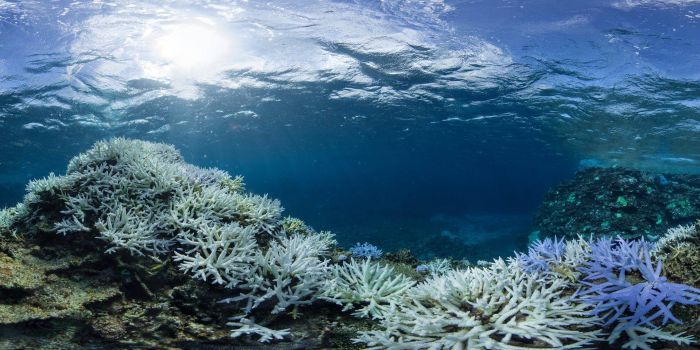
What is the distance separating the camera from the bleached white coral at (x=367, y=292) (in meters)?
3.92

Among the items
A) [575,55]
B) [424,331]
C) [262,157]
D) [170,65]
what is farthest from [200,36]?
[262,157]

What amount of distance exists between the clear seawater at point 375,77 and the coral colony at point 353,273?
1050cm

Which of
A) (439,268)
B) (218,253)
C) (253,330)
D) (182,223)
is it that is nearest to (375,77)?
(439,268)

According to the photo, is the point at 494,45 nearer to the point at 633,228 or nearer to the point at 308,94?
the point at 633,228

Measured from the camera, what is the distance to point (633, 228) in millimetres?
16844

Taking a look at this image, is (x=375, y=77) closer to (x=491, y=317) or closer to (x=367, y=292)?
(x=367, y=292)

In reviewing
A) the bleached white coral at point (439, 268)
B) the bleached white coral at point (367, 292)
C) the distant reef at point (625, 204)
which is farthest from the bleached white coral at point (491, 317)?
the distant reef at point (625, 204)

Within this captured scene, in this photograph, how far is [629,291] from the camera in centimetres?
272

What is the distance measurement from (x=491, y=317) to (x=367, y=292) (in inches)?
59.2

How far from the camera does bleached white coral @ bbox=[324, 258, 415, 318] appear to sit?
3924mm

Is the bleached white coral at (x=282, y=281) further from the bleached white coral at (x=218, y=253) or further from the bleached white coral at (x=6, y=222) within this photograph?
the bleached white coral at (x=6, y=222)

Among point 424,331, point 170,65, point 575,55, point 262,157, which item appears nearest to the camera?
point 424,331

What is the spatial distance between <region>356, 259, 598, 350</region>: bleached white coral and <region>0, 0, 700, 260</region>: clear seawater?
11764 millimetres

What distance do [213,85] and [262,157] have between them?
3141cm
